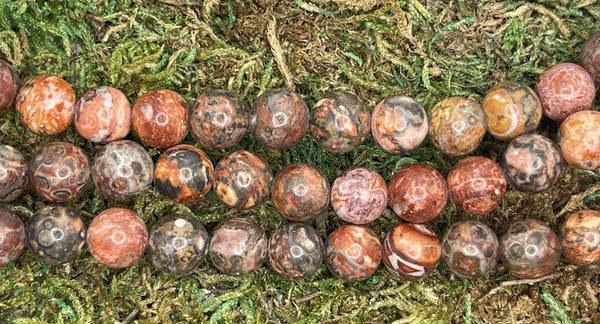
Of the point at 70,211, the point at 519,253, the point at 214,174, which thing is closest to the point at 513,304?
the point at 519,253

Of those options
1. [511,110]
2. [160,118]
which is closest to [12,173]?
[160,118]

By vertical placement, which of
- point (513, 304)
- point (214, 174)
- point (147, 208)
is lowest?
point (513, 304)

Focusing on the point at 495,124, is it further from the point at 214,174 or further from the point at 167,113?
the point at 167,113

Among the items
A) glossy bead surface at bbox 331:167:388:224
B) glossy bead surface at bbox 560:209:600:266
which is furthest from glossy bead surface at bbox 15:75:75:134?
glossy bead surface at bbox 560:209:600:266

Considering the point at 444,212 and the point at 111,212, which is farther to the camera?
the point at 444,212

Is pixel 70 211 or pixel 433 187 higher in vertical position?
pixel 433 187

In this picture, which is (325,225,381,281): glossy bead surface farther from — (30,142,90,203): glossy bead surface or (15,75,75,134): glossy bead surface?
(15,75,75,134): glossy bead surface

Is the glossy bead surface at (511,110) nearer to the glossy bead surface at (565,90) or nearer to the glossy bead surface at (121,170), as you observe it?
the glossy bead surface at (565,90)
